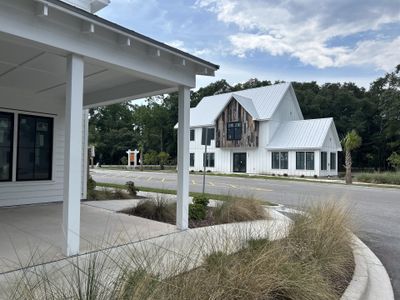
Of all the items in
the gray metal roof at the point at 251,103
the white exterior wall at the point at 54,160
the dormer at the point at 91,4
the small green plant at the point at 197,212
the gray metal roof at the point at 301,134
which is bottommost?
the small green plant at the point at 197,212

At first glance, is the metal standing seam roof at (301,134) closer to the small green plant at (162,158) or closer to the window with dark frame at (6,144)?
the small green plant at (162,158)

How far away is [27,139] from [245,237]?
23.4ft

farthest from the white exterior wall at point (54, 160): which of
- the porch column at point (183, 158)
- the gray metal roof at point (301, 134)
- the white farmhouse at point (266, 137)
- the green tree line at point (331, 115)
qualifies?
the green tree line at point (331, 115)

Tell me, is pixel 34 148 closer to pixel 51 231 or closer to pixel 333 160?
pixel 51 231

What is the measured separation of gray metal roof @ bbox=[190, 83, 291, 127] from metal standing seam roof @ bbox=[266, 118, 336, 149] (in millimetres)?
2314

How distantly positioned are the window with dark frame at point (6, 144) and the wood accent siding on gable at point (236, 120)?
28.0 metres

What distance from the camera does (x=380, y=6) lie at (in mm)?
15383

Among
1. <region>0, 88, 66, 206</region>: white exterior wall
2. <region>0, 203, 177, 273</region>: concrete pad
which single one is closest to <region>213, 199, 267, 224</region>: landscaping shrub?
<region>0, 203, 177, 273</region>: concrete pad

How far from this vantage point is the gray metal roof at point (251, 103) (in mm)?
35503

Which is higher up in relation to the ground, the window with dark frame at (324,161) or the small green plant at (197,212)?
the window with dark frame at (324,161)

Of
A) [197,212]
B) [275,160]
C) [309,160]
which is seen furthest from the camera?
[275,160]

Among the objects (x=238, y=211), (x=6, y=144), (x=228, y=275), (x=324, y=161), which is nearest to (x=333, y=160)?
(x=324, y=161)

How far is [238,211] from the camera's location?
8.57 meters

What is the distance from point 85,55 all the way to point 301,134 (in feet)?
99.9
